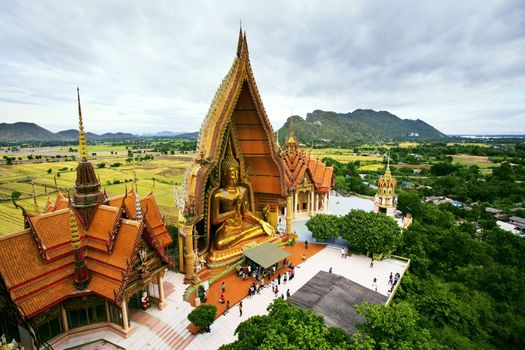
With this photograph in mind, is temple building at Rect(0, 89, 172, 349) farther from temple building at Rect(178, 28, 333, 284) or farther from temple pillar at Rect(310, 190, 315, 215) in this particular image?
temple pillar at Rect(310, 190, 315, 215)

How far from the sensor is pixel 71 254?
517 inches

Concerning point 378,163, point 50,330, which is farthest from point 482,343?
point 378,163

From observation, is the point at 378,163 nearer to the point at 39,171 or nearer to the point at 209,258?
the point at 209,258

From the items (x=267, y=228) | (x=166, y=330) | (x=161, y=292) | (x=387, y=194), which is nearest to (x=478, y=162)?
(x=387, y=194)

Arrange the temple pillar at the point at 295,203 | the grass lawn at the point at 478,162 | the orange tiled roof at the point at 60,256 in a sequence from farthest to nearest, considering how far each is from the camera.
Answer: the grass lawn at the point at 478,162, the temple pillar at the point at 295,203, the orange tiled roof at the point at 60,256

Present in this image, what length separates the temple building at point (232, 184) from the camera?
Answer: 59.2 ft

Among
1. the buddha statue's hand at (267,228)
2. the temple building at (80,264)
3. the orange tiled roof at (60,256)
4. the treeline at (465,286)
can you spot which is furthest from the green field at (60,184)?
the treeline at (465,286)

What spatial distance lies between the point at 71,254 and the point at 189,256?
6372mm

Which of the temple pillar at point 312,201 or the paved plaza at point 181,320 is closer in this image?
the paved plaza at point 181,320

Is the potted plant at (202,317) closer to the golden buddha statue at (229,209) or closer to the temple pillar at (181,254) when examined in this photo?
the temple pillar at (181,254)

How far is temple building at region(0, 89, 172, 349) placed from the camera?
1160 cm

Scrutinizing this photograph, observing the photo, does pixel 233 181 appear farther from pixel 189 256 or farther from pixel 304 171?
pixel 304 171

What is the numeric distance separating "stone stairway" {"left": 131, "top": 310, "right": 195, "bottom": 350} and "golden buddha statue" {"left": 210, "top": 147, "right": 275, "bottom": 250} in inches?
253

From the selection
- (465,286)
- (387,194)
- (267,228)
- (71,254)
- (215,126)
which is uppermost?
(215,126)
